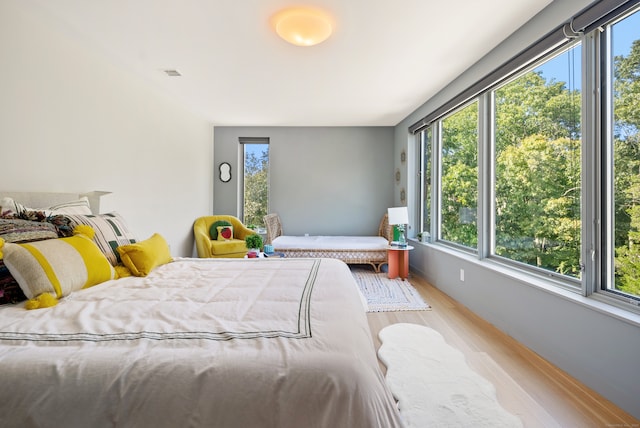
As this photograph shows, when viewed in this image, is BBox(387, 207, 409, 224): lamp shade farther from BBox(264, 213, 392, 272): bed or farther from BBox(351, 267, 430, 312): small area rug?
BBox(351, 267, 430, 312): small area rug

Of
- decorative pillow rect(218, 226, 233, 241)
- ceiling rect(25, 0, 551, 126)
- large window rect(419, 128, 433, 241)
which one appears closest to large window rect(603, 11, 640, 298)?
ceiling rect(25, 0, 551, 126)

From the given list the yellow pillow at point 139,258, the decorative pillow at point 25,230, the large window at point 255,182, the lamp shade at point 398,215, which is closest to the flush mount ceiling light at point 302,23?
the yellow pillow at point 139,258

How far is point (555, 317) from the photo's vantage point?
184 cm

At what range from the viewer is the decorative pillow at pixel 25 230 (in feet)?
4.33

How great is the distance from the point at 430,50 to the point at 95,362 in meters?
3.11

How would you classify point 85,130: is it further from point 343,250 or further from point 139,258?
point 343,250

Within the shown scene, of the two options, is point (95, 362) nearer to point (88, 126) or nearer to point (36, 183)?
point (36, 183)

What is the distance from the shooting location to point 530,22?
2.11 metres

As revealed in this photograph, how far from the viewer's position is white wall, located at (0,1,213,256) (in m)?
1.95

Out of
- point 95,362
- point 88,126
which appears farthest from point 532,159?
point 88,126

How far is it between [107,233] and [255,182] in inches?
143

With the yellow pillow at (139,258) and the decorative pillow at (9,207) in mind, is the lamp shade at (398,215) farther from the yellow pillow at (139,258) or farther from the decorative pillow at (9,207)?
the decorative pillow at (9,207)

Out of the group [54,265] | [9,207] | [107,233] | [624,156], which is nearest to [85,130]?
[9,207]

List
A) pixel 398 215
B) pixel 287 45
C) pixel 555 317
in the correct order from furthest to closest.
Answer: pixel 398 215, pixel 287 45, pixel 555 317
